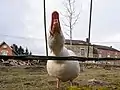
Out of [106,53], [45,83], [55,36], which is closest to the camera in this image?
[55,36]

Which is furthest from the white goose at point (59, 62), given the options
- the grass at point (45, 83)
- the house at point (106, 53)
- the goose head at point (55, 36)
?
the house at point (106, 53)

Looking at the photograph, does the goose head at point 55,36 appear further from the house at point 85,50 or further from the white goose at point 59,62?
the house at point 85,50

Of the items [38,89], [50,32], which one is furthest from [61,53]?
[38,89]

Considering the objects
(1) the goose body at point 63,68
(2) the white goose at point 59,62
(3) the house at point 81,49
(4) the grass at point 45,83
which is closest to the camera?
(3) the house at point 81,49

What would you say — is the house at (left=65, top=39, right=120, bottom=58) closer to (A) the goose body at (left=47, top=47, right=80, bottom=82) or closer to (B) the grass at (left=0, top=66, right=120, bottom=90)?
(A) the goose body at (left=47, top=47, right=80, bottom=82)

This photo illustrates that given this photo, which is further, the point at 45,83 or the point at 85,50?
the point at 45,83

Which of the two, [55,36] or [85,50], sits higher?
[55,36]

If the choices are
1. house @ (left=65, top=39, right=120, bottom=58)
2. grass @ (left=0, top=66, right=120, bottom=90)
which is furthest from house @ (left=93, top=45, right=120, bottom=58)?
grass @ (left=0, top=66, right=120, bottom=90)

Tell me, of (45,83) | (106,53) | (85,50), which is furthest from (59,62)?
(106,53)

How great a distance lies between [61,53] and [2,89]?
8.15 feet

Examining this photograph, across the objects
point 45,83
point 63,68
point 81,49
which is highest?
point 81,49

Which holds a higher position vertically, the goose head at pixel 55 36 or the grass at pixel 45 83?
the goose head at pixel 55 36

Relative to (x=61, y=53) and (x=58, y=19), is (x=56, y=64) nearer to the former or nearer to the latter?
(x=61, y=53)

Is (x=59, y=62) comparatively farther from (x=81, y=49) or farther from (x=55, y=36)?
(x=81, y=49)
